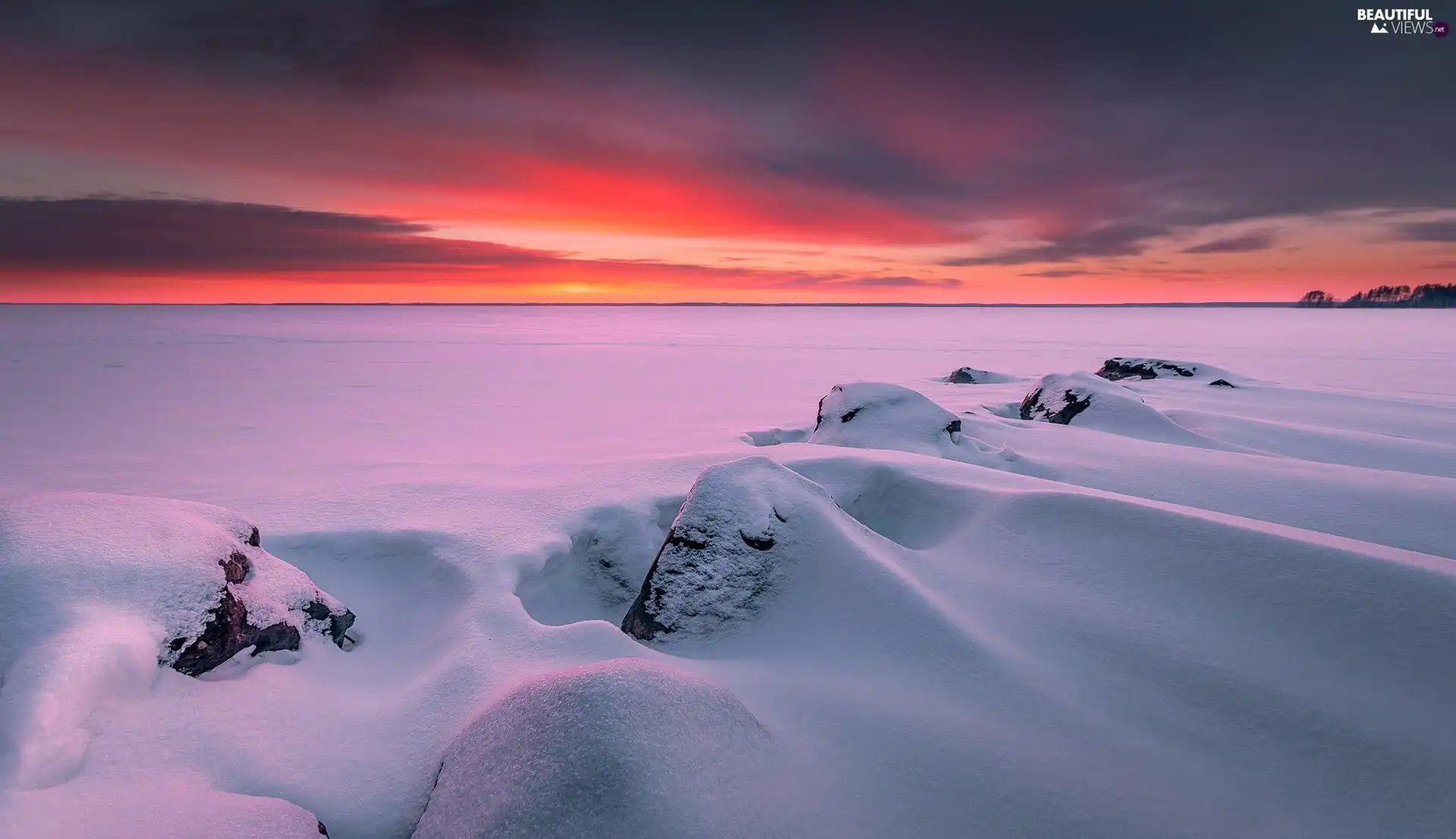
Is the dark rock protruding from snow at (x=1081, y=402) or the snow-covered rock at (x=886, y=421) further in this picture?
the dark rock protruding from snow at (x=1081, y=402)

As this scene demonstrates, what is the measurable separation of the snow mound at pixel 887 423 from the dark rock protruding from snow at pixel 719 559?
3449 millimetres

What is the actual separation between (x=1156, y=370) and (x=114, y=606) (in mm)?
17537

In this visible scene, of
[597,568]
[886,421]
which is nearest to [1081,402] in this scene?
[886,421]

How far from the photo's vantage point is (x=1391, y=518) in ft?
14.6

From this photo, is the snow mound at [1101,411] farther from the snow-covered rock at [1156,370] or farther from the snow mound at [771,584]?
the snow mound at [771,584]

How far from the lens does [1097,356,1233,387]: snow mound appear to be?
14414 millimetres

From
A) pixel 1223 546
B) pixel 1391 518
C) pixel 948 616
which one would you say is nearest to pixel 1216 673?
pixel 1223 546

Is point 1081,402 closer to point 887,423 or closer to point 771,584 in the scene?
point 887,423

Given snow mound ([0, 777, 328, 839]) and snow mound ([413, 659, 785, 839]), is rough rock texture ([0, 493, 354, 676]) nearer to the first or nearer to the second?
snow mound ([0, 777, 328, 839])

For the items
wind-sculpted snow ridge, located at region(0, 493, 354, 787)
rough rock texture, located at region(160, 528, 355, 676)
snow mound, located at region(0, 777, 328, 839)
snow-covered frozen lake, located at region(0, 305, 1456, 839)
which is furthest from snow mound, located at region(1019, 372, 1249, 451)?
snow mound, located at region(0, 777, 328, 839)

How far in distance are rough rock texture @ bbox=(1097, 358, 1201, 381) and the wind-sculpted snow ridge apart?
15.5 metres

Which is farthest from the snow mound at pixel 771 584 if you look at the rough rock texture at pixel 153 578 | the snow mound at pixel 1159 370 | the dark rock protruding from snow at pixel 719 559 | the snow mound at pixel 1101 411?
the snow mound at pixel 1159 370

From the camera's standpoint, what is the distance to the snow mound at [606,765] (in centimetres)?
209

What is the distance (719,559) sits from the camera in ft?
12.1
